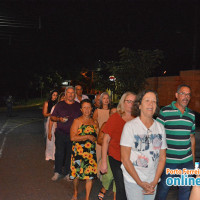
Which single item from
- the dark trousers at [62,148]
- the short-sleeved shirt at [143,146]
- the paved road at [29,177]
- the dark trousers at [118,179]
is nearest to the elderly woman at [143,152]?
the short-sleeved shirt at [143,146]

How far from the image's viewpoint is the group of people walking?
3.45m

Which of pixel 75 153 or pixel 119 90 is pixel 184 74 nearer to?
pixel 119 90

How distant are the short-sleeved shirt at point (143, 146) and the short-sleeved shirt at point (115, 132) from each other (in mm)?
844

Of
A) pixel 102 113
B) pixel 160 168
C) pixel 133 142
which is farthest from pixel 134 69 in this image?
pixel 133 142

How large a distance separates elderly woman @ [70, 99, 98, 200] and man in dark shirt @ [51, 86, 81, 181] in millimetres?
1241

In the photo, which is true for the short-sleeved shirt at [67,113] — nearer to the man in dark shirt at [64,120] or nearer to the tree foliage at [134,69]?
the man in dark shirt at [64,120]

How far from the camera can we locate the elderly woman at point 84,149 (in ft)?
18.4

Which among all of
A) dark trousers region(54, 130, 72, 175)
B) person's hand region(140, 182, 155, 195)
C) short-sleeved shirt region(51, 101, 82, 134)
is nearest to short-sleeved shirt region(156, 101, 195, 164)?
person's hand region(140, 182, 155, 195)

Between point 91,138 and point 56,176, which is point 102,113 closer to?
point 91,138

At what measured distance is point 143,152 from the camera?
3.41 meters

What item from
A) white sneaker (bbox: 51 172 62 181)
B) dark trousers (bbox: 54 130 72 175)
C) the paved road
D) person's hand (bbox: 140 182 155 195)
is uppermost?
person's hand (bbox: 140 182 155 195)

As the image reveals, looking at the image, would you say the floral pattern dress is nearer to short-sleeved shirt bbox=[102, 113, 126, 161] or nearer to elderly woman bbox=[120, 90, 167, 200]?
short-sleeved shirt bbox=[102, 113, 126, 161]

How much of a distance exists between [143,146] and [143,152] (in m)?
0.06

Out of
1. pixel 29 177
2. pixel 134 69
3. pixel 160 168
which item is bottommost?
pixel 29 177
